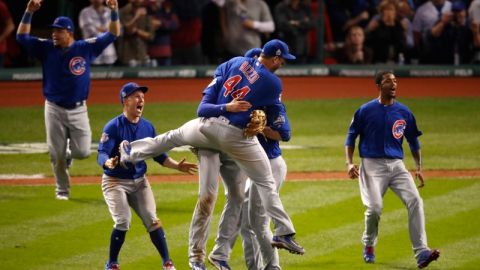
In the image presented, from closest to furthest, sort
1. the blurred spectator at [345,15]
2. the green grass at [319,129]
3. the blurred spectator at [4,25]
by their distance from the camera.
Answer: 1. the green grass at [319,129]
2. the blurred spectator at [4,25]
3. the blurred spectator at [345,15]

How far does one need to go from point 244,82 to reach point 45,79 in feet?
15.7

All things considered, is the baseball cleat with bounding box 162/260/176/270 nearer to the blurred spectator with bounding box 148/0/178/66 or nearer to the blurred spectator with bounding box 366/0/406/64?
the blurred spectator with bounding box 148/0/178/66

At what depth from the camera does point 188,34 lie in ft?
69.5

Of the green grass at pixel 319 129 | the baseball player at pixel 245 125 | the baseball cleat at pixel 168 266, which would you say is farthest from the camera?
the green grass at pixel 319 129

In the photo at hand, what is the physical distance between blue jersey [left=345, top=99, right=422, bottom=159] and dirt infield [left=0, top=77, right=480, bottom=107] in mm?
10796

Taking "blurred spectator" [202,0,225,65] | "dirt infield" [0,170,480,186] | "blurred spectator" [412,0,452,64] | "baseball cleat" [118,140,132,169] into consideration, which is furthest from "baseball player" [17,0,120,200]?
"blurred spectator" [412,0,452,64]

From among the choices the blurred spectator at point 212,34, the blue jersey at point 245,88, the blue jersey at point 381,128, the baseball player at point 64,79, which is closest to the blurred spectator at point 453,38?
the blurred spectator at point 212,34

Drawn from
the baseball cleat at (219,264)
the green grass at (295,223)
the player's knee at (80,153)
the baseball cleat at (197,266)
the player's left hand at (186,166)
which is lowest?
the green grass at (295,223)

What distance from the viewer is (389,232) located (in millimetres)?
12102

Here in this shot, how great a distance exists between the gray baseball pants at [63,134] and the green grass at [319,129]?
7.77ft

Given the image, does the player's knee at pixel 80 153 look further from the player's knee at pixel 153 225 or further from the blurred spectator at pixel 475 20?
the blurred spectator at pixel 475 20

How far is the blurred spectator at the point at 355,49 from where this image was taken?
21188mm

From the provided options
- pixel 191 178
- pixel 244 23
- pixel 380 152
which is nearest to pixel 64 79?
pixel 191 178

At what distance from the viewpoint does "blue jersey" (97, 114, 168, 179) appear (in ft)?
32.7
